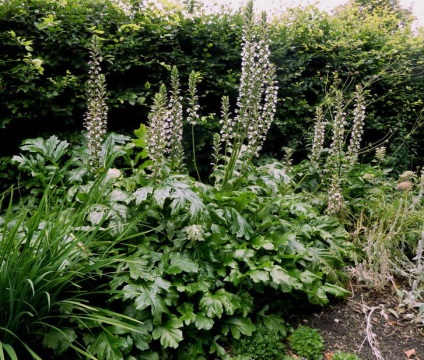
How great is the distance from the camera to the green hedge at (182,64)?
3.71 m

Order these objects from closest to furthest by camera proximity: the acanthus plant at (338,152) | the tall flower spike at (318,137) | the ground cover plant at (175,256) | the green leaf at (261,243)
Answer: the ground cover plant at (175,256) < the green leaf at (261,243) < the acanthus plant at (338,152) < the tall flower spike at (318,137)

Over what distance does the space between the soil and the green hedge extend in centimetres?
255

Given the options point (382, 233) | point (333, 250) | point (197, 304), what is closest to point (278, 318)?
point (197, 304)

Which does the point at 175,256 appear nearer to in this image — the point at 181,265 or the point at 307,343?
the point at 181,265

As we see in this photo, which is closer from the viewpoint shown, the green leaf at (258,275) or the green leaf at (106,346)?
the green leaf at (106,346)

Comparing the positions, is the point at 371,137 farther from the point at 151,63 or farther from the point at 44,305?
the point at 44,305

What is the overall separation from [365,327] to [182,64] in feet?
11.5

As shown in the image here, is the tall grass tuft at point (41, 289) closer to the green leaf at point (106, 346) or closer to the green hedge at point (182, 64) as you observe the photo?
the green leaf at point (106, 346)

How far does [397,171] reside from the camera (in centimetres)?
564

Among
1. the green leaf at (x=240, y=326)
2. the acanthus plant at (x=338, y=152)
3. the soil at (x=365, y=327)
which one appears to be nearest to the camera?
the green leaf at (x=240, y=326)

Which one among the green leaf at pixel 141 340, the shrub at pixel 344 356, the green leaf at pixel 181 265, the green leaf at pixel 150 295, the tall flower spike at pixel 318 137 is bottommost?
the shrub at pixel 344 356

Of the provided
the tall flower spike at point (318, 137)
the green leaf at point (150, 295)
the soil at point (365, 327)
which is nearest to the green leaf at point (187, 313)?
the green leaf at point (150, 295)

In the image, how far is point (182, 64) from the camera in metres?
4.48

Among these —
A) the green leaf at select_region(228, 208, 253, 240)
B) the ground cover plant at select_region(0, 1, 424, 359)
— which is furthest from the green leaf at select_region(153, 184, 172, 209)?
the green leaf at select_region(228, 208, 253, 240)
